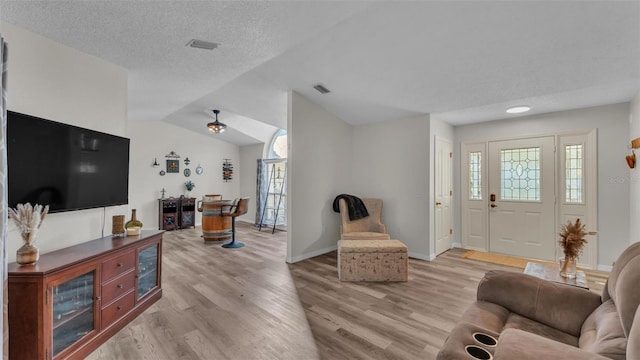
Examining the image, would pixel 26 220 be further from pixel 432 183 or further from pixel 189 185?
pixel 189 185

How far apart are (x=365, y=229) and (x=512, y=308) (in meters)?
2.73

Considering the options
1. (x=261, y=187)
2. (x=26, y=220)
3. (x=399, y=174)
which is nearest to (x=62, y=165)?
(x=26, y=220)

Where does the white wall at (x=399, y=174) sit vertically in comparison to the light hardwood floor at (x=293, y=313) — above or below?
above

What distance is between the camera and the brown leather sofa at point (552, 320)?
92 centimetres

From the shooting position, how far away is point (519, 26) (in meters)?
2.18

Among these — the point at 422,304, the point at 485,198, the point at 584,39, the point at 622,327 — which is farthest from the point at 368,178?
the point at 622,327

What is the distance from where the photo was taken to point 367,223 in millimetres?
4367

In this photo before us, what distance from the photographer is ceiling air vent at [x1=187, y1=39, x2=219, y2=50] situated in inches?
93.4

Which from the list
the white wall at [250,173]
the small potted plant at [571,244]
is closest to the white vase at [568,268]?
the small potted plant at [571,244]

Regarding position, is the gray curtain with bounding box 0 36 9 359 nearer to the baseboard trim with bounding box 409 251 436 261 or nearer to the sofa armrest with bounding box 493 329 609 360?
the sofa armrest with bounding box 493 329 609 360

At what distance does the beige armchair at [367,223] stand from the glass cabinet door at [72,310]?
2.93m

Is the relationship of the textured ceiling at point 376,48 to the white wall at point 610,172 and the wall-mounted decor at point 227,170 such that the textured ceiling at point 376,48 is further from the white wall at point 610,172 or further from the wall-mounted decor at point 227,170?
the wall-mounted decor at point 227,170

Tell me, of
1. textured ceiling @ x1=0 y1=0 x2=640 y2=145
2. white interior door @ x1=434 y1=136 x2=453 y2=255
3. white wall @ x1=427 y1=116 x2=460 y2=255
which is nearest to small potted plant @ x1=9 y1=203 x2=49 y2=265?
textured ceiling @ x1=0 y1=0 x2=640 y2=145

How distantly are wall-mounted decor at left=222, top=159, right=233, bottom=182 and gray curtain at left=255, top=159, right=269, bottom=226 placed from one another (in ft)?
3.70
